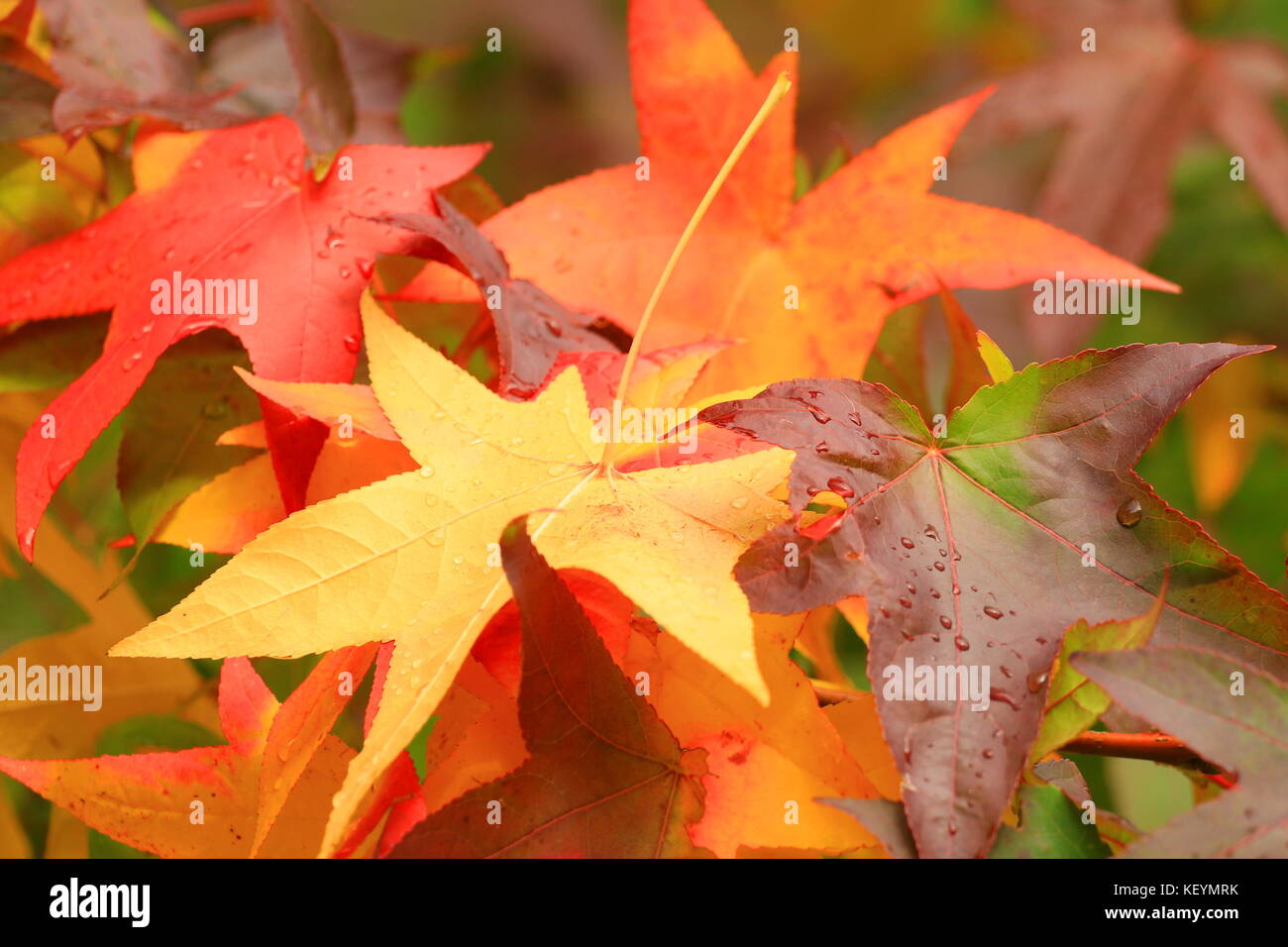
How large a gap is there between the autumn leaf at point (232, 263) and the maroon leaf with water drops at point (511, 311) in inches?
0.9

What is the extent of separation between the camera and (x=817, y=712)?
0.28 meters

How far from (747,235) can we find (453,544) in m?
0.23

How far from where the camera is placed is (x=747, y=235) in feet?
1.45

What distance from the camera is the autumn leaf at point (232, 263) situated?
331 mm

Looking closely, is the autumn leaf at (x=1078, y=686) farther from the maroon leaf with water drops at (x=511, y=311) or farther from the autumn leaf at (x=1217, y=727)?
the maroon leaf with water drops at (x=511, y=311)

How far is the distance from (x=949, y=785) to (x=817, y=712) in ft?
0.17

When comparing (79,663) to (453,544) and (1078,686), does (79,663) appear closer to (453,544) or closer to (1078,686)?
(453,544)

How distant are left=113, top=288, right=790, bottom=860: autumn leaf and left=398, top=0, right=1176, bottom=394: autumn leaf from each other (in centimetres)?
10

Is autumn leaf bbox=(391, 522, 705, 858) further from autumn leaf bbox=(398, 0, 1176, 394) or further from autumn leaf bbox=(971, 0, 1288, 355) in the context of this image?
autumn leaf bbox=(971, 0, 1288, 355)

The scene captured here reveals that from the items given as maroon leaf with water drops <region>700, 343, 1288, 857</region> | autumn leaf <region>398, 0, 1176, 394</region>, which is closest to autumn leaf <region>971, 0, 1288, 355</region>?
autumn leaf <region>398, 0, 1176, 394</region>

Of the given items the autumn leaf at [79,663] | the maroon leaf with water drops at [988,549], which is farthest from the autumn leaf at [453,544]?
the autumn leaf at [79,663]

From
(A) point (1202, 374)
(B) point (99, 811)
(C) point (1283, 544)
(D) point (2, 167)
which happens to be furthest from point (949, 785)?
(C) point (1283, 544)

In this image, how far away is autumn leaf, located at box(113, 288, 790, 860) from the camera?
0.24 m

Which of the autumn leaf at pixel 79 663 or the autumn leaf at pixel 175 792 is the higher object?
the autumn leaf at pixel 79 663
